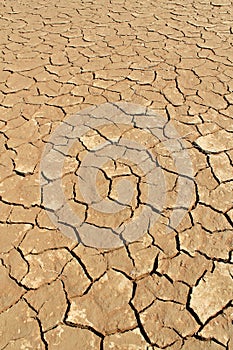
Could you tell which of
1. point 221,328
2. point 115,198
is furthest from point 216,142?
point 221,328

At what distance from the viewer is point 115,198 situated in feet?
6.75

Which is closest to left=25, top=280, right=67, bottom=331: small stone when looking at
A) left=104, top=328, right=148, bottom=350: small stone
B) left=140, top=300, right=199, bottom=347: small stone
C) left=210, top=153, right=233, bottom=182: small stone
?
left=104, top=328, right=148, bottom=350: small stone

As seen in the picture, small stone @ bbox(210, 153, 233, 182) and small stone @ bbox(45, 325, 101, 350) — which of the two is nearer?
small stone @ bbox(45, 325, 101, 350)

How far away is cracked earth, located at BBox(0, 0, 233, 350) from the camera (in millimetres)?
1495

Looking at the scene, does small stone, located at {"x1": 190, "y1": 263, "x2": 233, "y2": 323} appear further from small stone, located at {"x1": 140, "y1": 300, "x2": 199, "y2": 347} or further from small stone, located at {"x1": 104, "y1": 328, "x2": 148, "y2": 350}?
small stone, located at {"x1": 104, "y1": 328, "x2": 148, "y2": 350}

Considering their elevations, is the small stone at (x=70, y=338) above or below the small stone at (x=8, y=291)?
below

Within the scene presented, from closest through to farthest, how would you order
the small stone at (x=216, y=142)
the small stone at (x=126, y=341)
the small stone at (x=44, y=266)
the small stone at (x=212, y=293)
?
the small stone at (x=126, y=341) < the small stone at (x=212, y=293) < the small stone at (x=44, y=266) < the small stone at (x=216, y=142)

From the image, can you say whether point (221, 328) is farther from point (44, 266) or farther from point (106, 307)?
point (44, 266)

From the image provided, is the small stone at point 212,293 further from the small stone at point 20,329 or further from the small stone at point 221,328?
the small stone at point 20,329

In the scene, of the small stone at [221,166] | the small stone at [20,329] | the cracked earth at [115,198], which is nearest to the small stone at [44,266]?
the cracked earth at [115,198]

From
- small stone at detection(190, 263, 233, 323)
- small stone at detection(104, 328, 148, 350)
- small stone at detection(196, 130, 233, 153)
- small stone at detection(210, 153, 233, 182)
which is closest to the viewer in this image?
small stone at detection(104, 328, 148, 350)

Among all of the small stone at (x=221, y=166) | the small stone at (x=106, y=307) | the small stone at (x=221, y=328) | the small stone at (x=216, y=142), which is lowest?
the small stone at (x=221, y=328)

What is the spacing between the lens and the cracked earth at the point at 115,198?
58.9 inches

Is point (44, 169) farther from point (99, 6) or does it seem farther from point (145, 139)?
point (99, 6)
